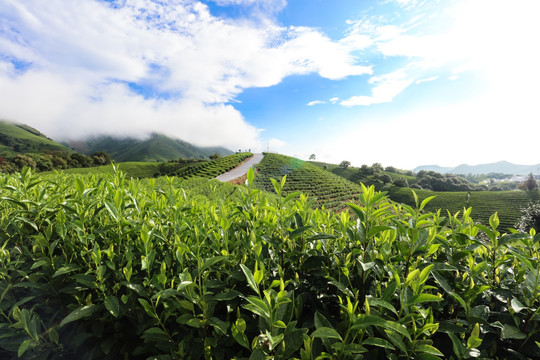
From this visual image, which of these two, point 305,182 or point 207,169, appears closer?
point 207,169

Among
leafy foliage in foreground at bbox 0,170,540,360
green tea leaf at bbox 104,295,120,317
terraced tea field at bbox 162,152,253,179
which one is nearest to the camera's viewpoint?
leafy foliage in foreground at bbox 0,170,540,360

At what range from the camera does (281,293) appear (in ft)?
3.70

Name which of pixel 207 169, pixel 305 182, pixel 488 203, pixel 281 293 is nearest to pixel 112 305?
pixel 281 293

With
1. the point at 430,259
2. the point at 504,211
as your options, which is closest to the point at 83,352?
the point at 430,259

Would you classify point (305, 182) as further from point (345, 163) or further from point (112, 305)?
point (345, 163)

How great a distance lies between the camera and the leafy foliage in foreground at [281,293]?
3.90 feet

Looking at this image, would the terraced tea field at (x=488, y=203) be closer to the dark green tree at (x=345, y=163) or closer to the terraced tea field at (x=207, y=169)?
the terraced tea field at (x=207, y=169)

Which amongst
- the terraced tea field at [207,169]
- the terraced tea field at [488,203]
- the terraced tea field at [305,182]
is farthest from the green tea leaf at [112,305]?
the terraced tea field at [488,203]

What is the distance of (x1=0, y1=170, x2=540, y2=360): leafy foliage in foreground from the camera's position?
1.19 metres

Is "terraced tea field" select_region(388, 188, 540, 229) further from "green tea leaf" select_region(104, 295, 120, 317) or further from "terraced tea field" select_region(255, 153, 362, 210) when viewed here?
"green tea leaf" select_region(104, 295, 120, 317)

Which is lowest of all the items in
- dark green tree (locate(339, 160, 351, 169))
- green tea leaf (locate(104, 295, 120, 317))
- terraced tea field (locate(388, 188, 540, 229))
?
terraced tea field (locate(388, 188, 540, 229))

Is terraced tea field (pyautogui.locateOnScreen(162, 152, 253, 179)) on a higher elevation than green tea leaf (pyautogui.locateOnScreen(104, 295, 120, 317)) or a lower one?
lower

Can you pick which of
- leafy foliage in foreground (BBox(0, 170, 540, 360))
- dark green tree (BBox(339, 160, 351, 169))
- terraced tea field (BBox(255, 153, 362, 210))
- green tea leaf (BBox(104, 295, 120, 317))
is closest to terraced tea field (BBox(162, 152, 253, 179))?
terraced tea field (BBox(255, 153, 362, 210))

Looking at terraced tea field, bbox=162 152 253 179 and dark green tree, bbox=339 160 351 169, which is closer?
terraced tea field, bbox=162 152 253 179
